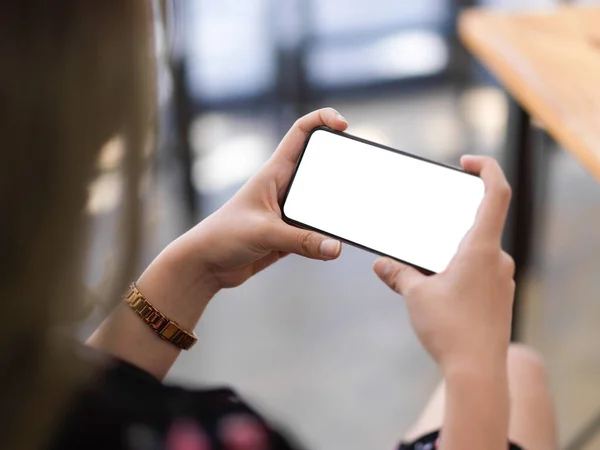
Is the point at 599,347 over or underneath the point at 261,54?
underneath

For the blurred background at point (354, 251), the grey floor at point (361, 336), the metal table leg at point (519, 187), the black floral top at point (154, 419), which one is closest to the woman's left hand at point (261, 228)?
the black floral top at point (154, 419)

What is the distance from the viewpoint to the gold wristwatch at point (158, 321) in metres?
0.56

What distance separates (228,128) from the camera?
1.86 metres

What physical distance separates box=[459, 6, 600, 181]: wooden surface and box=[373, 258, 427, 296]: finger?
1.15 ft

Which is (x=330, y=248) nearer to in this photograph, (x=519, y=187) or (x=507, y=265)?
(x=507, y=265)

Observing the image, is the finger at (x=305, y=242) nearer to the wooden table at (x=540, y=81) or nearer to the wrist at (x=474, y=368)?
the wrist at (x=474, y=368)

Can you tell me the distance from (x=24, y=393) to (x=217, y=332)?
102 cm

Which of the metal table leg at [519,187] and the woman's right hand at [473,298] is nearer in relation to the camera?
the woman's right hand at [473,298]

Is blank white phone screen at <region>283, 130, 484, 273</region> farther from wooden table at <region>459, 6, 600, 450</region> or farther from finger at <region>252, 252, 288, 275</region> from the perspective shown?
wooden table at <region>459, 6, 600, 450</region>

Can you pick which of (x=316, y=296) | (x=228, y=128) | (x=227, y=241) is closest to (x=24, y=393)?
(x=227, y=241)

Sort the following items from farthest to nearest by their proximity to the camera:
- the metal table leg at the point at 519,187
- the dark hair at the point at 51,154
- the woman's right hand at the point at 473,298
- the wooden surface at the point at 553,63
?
the metal table leg at the point at 519,187
the wooden surface at the point at 553,63
the woman's right hand at the point at 473,298
the dark hair at the point at 51,154

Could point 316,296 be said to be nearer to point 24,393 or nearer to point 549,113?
point 549,113

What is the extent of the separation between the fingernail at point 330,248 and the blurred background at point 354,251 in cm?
28

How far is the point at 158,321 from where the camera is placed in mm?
574
